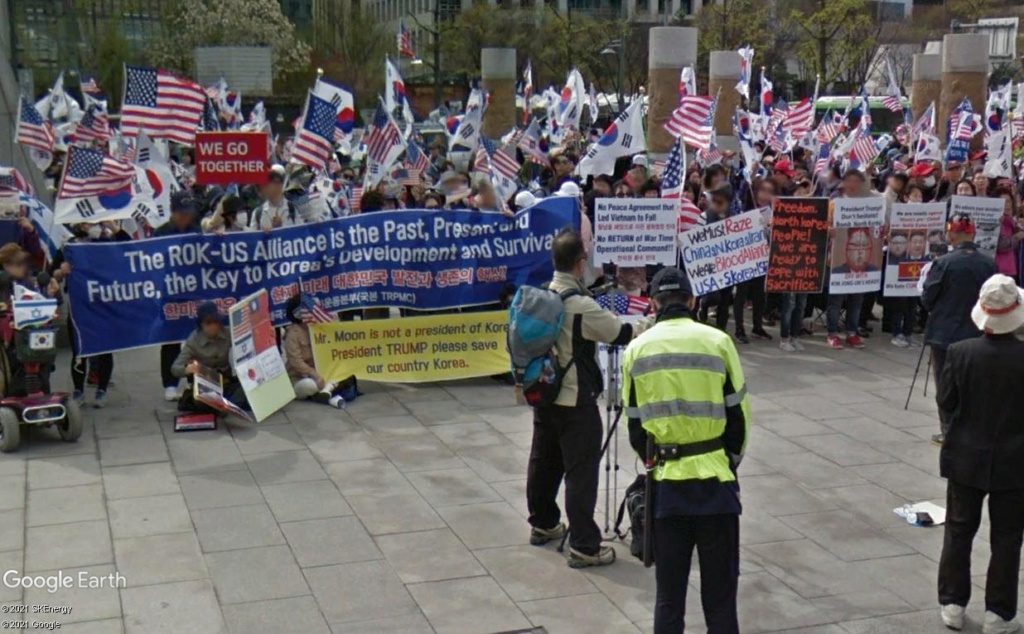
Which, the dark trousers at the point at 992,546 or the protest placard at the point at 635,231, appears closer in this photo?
the dark trousers at the point at 992,546

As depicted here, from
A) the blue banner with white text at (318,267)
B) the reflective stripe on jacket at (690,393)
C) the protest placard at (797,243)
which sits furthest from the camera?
the protest placard at (797,243)

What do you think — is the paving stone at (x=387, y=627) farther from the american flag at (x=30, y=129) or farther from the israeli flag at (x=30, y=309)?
the american flag at (x=30, y=129)

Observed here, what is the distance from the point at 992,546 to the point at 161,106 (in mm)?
9279

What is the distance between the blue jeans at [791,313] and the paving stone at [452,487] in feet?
17.9

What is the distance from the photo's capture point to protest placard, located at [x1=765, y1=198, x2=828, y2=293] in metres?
13.4

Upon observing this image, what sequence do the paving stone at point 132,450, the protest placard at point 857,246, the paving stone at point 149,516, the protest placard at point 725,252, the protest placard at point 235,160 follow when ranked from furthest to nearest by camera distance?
the protest placard at point 857,246 → the protest placard at point 725,252 → the protest placard at point 235,160 → the paving stone at point 132,450 → the paving stone at point 149,516

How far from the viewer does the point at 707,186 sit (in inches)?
542

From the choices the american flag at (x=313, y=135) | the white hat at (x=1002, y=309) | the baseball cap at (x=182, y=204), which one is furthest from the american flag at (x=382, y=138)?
the white hat at (x=1002, y=309)

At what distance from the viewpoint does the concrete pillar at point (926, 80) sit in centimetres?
3175

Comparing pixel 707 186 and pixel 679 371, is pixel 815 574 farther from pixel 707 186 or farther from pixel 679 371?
pixel 707 186

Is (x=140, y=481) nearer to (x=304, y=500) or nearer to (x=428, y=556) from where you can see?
(x=304, y=500)

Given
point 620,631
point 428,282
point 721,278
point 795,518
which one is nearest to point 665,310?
point 620,631

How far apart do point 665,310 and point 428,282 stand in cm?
641

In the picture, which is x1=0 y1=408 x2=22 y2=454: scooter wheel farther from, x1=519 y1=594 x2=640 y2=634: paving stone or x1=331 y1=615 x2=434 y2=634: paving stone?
x1=519 y1=594 x2=640 y2=634: paving stone
